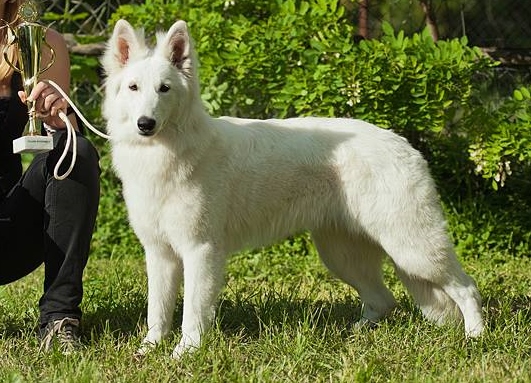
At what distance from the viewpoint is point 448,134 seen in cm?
637

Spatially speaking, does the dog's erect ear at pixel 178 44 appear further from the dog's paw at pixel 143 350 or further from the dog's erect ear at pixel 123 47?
the dog's paw at pixel 143 350

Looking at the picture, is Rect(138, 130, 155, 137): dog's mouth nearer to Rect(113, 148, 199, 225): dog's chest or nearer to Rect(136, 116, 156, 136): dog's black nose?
Rect(136, 116, 156, 136): dog's black nose

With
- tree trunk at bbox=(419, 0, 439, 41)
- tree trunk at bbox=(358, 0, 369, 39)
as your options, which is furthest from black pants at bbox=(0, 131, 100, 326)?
tree trunk at bbox=(419, 0, 439, 41)

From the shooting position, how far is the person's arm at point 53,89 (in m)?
3.73

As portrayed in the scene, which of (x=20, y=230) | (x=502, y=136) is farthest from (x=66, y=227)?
(x=502, y=136)

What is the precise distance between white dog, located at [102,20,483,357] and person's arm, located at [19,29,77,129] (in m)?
0.23

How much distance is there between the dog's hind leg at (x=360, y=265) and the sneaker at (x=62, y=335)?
134 cm

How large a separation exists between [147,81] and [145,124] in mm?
199

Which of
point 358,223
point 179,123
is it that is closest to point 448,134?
point 358,223

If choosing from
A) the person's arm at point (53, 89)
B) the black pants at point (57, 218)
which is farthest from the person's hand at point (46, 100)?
the black pants at point (57, 218)

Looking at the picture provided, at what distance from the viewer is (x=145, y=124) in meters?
3.57

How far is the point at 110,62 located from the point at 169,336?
4.23 ft

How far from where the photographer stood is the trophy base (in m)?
3.46

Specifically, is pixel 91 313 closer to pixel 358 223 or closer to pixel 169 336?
pixel 169 336
